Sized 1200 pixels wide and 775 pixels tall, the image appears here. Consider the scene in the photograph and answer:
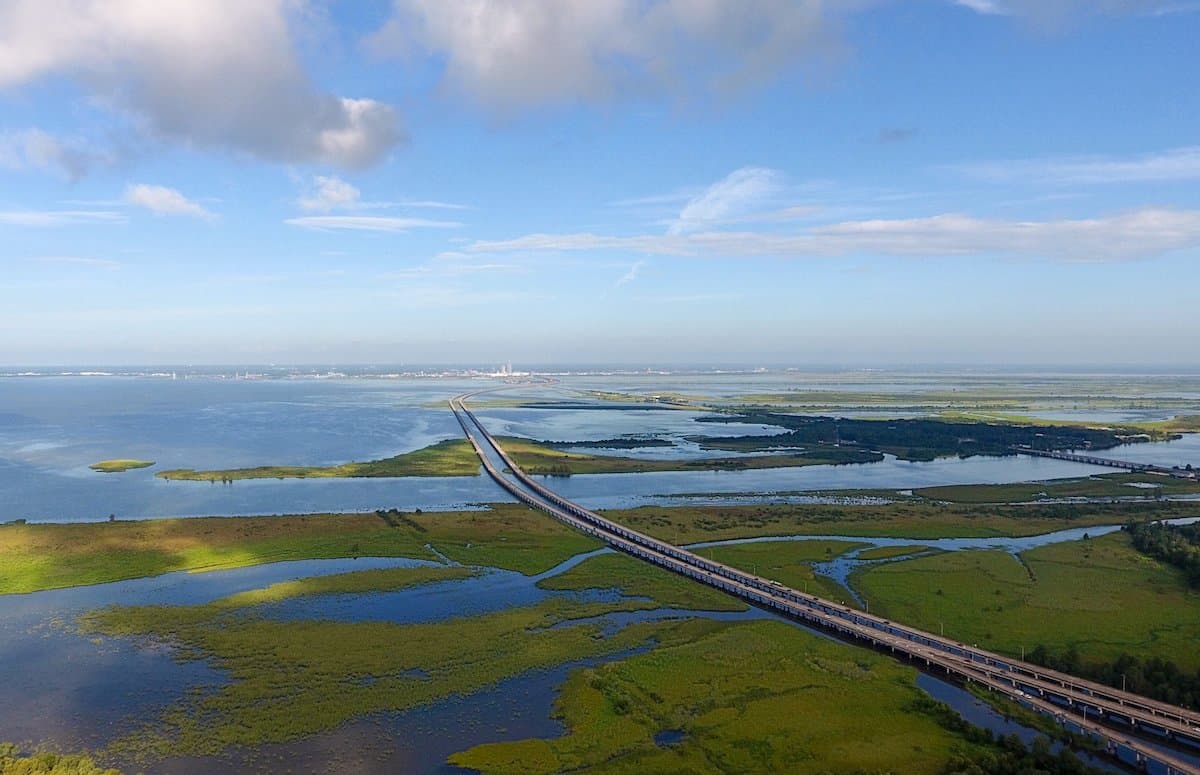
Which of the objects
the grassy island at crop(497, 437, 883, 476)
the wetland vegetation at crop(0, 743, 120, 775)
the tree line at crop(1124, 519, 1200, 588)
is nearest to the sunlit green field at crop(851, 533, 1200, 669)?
the tree line at crop(1124, 519, 1200, 588)

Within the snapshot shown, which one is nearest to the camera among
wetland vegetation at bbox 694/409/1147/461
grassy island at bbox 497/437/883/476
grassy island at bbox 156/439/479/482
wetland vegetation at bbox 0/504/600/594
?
wetland vegetation at bbox 0/504/600/594

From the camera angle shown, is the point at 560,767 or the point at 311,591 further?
the point at 311,591

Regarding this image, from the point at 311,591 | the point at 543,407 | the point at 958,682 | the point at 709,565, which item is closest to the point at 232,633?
the point at 311,591

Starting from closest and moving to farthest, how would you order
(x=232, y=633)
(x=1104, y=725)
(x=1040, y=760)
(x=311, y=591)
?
(x=1040, y=760) < (x=1104, y=725) < (x=232, y=633) < (x=311, y=591)

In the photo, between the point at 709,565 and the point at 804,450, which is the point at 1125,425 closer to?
the point at 804,450

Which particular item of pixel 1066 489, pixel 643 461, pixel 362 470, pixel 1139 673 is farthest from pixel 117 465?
pixel 1066 489

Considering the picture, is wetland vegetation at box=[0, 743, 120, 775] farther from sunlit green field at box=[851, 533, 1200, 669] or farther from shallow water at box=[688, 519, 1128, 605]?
shallow water at box=[688, 519, 1128, 605]

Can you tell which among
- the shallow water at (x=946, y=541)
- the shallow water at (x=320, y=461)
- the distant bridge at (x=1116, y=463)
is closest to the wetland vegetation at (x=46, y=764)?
the shallow water at (x=946, y=541)
